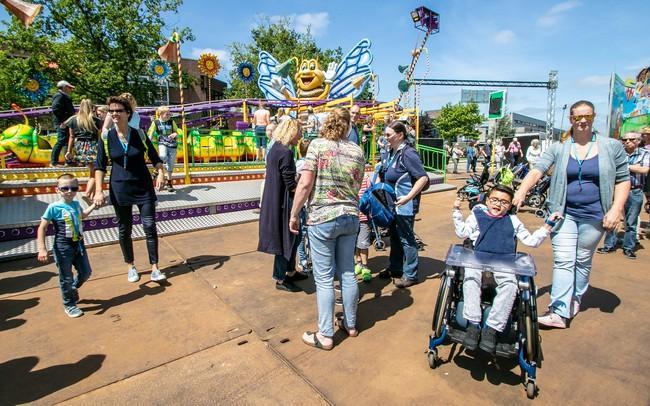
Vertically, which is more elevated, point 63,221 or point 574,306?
point 63,221

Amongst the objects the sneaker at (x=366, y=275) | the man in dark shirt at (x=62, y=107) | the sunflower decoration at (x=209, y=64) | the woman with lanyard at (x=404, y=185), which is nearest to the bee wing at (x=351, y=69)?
the sunflower decoration at (x=209, y=64)

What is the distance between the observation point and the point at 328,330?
8.86 ft

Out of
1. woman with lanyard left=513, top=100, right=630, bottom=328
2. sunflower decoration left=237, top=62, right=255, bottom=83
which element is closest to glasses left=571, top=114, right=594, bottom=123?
woman with lanyard left=513, top=100, right=630, bottom=328

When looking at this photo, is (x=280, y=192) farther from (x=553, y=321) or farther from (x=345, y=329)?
(x=553, y=321)

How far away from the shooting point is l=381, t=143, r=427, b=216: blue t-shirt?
3597 millimetres

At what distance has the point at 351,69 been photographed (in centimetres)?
1639

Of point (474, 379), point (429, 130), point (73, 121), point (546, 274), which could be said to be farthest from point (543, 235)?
point (429, 130)

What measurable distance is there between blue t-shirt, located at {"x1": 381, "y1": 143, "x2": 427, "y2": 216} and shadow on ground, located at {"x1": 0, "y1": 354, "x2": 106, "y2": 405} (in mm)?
2959

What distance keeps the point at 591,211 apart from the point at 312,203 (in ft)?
7.49

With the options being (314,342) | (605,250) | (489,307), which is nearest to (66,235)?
(314,342)

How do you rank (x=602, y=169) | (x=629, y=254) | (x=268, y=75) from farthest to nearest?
(x=268, y=75) → (x=629, y=254) → (x=602, y=169)

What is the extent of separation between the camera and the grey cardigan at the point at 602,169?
9.25ft

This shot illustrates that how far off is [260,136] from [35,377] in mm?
8263

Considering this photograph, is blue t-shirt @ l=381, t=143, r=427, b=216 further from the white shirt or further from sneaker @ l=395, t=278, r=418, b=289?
the white shirt
